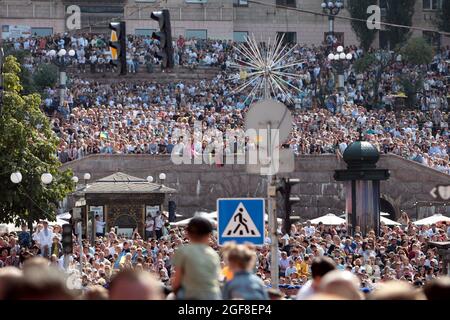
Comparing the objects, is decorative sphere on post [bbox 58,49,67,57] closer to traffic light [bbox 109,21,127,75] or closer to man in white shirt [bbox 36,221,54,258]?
man in white shirt [bbox 36,221,54,258]

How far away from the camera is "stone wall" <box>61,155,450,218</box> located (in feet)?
187

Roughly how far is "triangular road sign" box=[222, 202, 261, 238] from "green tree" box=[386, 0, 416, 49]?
6009 centimetres

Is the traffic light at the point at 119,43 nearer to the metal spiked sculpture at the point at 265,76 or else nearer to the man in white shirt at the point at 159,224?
the man in white shirt at the point at 159,224

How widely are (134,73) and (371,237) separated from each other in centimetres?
3280

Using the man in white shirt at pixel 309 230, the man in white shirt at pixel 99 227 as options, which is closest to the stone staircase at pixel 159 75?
the man in white shirt at pixel 99 227

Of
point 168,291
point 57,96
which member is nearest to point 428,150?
point 57,96

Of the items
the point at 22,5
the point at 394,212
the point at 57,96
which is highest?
the point at 22,5

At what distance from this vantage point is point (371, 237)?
36.6 meters

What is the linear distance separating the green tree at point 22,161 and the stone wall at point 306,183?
590 inches

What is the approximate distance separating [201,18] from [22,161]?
40.6 meters

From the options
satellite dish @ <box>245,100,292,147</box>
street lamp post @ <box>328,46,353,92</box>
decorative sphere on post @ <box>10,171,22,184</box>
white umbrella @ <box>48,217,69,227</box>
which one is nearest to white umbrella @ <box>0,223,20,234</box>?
white umbrella @ <box>48,217,69,227</box>

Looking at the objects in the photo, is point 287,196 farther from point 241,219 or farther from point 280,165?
point 241,219
